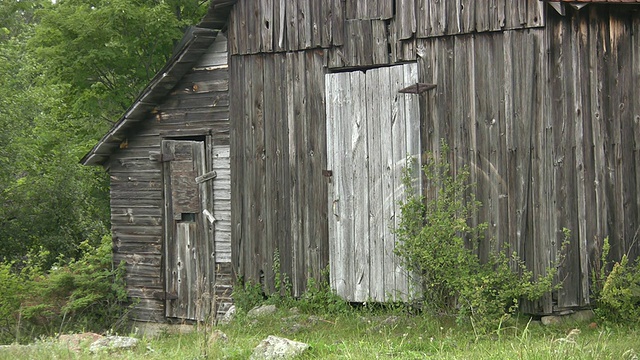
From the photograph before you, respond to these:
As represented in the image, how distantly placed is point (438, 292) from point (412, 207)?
43.2 inches

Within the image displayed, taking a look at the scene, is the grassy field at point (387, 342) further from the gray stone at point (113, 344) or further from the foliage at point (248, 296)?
the foliage at point (248, 296)

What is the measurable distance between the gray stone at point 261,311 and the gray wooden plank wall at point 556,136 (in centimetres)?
309

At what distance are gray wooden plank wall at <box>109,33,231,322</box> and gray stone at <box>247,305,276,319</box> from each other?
1.13m

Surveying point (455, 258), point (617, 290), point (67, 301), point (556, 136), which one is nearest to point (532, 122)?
point (556, 136)

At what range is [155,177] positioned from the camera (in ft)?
45.9

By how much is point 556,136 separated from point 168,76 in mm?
5911

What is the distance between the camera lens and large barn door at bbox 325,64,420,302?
37.6ft

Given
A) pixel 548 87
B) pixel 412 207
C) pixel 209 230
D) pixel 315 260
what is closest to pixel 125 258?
pixel 209 230

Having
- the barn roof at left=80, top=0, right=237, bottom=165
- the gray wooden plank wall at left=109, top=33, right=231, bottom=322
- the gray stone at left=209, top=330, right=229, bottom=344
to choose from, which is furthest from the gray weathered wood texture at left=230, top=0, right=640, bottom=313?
the gray stone at left=209, top=330, right=229, bottom=344

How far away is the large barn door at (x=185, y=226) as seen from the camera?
44.0 feet

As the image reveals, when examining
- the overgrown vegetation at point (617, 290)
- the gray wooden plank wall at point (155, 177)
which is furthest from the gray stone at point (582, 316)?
the gray wooden plank wall at point (155, 177)

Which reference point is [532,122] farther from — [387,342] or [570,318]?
[387,342]

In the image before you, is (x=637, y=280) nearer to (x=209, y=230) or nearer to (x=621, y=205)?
(x=621, y=205)

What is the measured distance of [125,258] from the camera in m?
14.5
